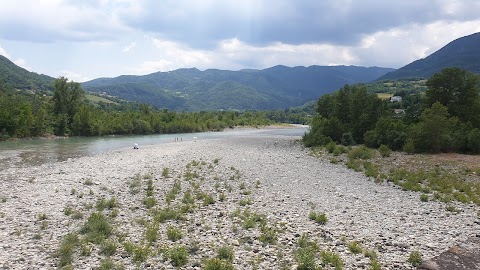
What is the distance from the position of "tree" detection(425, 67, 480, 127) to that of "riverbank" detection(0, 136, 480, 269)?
31.3 meters

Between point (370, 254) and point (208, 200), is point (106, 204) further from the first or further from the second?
point (370, 254)

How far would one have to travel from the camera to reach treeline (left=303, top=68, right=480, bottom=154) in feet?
137

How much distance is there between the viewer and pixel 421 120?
52344 mm

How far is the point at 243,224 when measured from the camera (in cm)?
1548

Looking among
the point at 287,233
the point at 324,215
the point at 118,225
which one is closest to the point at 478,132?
the point at 324,215

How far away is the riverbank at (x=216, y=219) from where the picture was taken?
1213cm

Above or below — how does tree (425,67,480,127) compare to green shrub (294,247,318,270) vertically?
above

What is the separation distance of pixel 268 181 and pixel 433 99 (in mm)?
37060

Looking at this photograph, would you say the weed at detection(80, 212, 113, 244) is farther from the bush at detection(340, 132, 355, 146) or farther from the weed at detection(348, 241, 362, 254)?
the bush at detection(340, 132, 355, 146)

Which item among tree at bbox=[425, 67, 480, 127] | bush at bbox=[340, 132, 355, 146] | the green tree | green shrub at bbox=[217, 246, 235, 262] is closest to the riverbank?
green shrub at bbox=[217, 246, 235, 262]

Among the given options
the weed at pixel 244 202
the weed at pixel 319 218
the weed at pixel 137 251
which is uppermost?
the weed at pixel 137 251

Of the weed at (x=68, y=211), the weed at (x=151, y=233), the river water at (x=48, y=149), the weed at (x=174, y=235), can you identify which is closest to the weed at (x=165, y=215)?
the weed at (x=151, y=233)

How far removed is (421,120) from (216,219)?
45.8 meters

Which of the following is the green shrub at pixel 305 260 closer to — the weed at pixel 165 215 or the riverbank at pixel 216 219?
the riverbank at pixel 216 219
